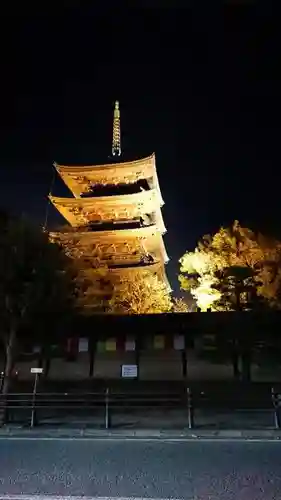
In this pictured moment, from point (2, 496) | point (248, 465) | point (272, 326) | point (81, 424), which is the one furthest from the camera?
point (272, 326)

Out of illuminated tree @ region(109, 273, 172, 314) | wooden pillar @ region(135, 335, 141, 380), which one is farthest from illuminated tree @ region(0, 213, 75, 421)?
illuminated tree @ region(109, 273, 172, 314)

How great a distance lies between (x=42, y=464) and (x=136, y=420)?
21.1ft

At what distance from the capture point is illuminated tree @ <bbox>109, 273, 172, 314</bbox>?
24594mm

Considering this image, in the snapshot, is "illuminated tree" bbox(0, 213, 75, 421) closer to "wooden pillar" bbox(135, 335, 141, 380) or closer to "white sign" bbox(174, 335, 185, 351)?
"wooden pillar" bbox(135, 335, 141, 380)

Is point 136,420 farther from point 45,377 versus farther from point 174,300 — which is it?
point 174,300

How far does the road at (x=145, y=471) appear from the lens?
389 cm

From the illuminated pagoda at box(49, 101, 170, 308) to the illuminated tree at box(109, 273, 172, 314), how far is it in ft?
1.60

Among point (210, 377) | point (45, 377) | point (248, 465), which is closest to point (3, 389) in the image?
point (45, 377)

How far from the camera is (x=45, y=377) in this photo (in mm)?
13992

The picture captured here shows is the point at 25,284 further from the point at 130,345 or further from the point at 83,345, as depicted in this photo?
the point at 130,345

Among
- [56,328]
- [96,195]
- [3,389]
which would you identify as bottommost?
[3,389]

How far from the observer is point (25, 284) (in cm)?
1218

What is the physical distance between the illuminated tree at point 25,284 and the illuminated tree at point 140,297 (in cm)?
1130

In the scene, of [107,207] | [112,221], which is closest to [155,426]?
[112,221]
